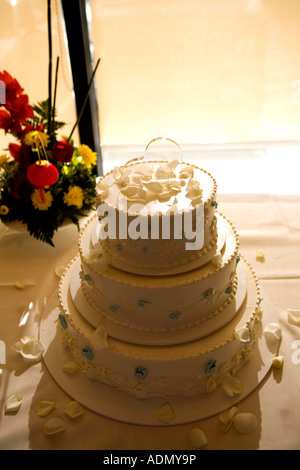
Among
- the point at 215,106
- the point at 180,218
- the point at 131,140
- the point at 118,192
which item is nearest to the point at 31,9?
the point at 131,140

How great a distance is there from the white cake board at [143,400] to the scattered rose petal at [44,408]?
8 cm

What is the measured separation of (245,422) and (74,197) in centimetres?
134

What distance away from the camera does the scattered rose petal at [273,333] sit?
1.88m

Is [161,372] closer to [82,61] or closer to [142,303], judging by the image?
[142,303]

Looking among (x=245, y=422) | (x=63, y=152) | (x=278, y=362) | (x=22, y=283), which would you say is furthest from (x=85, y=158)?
(x=245, y=422)

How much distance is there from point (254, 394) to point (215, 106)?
224 cm

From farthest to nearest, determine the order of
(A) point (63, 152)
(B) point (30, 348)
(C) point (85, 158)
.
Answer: (C) point (85, 158), (A) point (63, 152), (B) point (30, 348)

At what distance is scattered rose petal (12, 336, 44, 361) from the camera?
6.11 ft

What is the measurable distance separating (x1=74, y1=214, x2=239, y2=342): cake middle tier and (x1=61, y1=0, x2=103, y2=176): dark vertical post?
1700 millimetres

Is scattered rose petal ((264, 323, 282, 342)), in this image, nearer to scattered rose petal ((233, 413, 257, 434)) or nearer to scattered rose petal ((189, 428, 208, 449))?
scattered rose petal ((233, 413, 257, 434))

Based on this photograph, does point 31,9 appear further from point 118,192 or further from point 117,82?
point 118,192

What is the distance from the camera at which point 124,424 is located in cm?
162

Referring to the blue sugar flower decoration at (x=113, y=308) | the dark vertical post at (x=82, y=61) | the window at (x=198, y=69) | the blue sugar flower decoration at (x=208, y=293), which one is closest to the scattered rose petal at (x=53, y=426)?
the blue sugar flower decoration at (x=113, y=308)

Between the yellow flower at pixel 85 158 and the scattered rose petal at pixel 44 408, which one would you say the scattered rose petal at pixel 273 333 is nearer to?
the scattered rose petal at pixel 44 408
